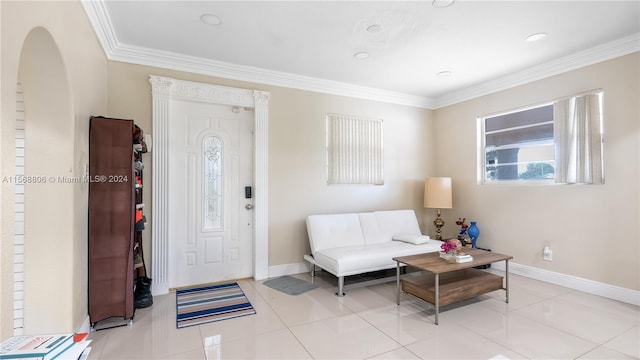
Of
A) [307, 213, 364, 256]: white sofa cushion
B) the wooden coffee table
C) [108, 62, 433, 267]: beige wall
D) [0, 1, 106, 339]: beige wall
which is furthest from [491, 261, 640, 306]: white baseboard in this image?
[0, 1, 106, 339]: beige wall

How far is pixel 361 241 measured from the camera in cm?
412

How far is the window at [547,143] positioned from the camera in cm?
341

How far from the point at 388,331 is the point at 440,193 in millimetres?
2739

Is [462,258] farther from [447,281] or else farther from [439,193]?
[439,193]

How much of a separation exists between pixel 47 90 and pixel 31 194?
69 cm

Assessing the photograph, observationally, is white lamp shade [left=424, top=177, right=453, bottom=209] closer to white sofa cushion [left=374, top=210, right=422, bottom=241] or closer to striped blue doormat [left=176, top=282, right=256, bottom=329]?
white sofa cushion [left=374, top=210, right=422, bottom=241]

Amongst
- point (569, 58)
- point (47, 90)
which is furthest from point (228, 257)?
point (569, 58)

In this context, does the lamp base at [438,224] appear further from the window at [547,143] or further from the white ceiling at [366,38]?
the white ceiling at [366,38]

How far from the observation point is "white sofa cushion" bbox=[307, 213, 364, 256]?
12.8ft

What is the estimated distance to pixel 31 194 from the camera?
1955 mm

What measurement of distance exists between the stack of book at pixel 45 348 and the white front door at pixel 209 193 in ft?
8.32

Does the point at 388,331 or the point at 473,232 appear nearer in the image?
the point at 388,331

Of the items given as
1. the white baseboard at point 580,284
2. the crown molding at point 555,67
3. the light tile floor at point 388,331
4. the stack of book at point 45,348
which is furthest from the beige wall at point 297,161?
the stack of book at point 45,348

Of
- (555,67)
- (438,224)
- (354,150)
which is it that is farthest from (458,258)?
(555,67)
